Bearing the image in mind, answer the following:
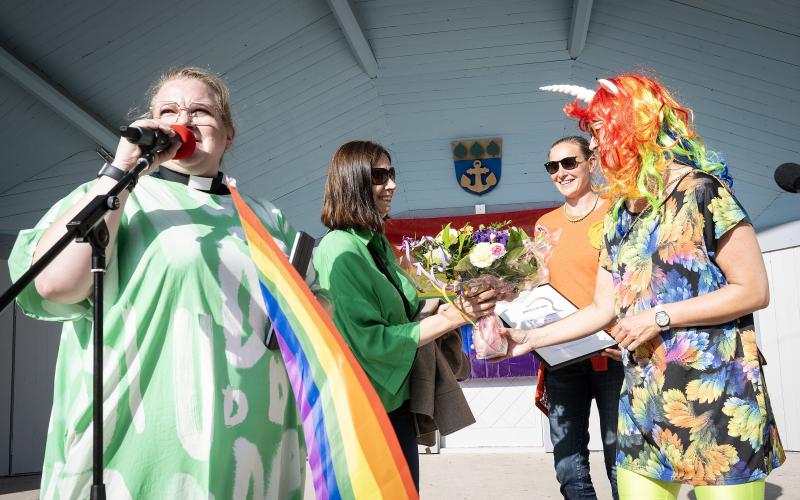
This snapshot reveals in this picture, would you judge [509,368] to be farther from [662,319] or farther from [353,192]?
[662,319]

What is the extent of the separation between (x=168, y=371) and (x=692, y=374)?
1332 mm

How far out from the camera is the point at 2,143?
5.54 m

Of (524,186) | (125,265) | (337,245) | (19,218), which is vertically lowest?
→ (125,265)

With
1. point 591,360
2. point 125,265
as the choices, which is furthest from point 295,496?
point 591,360

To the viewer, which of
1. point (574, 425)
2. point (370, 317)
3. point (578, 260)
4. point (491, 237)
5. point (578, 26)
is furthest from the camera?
point (578, 26)

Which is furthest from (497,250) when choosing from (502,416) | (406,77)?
(502,416)

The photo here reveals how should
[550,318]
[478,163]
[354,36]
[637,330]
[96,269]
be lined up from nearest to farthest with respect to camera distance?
[96,269] → [637,330] → [550,318] → [354,36] → [478,163]

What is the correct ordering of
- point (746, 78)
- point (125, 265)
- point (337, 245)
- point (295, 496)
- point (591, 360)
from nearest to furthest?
point (125, 265), point (295, 496), point (337, 245), point (591, 360), point (746, 78)

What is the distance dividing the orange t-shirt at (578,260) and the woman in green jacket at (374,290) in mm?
776

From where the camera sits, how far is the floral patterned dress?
2018mm

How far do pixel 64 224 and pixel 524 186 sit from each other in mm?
7126

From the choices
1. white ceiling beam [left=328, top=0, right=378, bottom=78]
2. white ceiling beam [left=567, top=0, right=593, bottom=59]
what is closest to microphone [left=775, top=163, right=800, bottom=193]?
white ceiling beam [left=567, top=0, right=593, bottom=59]

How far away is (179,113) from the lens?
199 centimetres

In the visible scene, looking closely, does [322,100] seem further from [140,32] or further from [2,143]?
[2,143]
